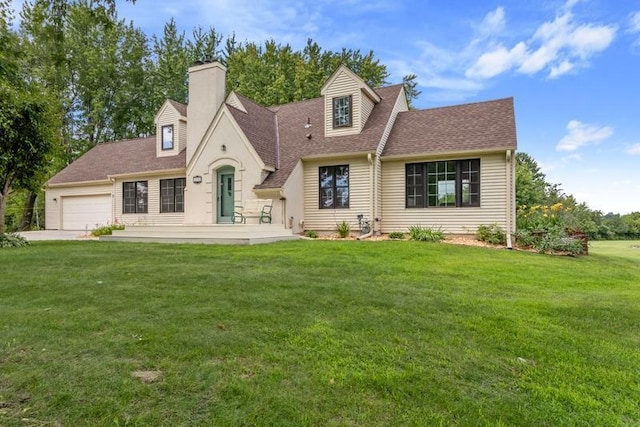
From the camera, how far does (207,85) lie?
616 inches

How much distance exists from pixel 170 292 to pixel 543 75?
18.2 m

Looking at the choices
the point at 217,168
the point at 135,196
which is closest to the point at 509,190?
the point at 217,168

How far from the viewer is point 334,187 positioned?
14.0 meters

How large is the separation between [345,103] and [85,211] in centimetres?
1515

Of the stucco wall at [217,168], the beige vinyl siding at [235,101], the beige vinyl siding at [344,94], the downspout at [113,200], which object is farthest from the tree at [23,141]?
the beige vinyl siding at [344,94]

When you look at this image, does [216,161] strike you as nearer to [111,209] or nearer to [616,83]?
[111,209]

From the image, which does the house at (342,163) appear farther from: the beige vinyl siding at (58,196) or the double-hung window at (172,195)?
the beige vinyl siding at (58,196)

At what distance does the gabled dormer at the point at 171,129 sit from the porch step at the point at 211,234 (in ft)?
19.7

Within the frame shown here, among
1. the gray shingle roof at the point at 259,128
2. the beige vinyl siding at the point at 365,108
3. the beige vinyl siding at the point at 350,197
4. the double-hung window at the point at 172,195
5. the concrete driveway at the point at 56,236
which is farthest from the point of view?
the double-hung window at the point at 172,195

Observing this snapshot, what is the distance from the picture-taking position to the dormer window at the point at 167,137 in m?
17.7

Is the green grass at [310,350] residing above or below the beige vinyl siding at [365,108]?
below

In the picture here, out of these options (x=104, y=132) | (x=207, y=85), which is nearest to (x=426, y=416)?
(x=207, y=85)

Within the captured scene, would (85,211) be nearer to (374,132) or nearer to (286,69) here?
(374,132)

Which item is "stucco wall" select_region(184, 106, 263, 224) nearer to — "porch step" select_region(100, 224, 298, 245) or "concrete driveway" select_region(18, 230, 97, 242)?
"porch step" select_region(100, 224, 298, 245)
